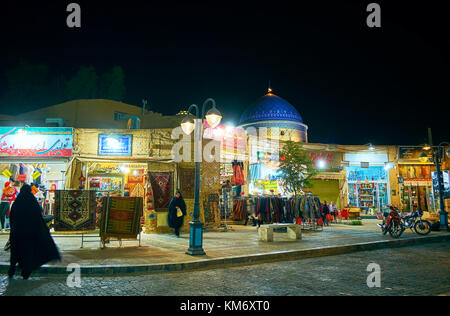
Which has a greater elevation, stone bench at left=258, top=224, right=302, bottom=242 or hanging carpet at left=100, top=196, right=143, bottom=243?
hanging carpet at left=100, top=196, right=143, bottom=243

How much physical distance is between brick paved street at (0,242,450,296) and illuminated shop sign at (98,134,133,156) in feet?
27.1

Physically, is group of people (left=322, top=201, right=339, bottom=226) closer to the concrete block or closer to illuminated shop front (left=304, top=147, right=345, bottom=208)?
illuminated shop front (left=304, top=147, right=345, bottom=208)

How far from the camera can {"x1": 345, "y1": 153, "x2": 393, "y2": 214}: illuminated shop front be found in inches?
949

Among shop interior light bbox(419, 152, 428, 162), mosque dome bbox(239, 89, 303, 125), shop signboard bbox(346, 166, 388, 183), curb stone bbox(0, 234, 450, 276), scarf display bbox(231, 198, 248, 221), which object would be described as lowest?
curb stone bbox(0, 234, 450, 276)

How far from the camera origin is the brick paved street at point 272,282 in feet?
16.9

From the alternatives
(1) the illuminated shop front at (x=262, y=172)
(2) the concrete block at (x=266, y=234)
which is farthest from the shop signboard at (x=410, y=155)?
(2) the concrete block at (x=266, y=234)

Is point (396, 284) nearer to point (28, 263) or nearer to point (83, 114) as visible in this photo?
point (28, 263)

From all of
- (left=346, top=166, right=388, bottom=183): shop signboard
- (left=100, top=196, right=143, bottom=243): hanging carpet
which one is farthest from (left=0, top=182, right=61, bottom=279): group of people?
(left=346, top=166, right=388, bottom=183): shop signboard

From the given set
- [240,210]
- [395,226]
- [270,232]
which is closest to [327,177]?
[240,210]

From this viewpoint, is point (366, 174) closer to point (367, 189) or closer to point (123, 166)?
→ point (367, 189)

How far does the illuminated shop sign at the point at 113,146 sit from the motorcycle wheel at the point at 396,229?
11179 mm

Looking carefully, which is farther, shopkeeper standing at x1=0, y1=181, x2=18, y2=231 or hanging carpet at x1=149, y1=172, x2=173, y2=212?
hanging carpet at x1=149, y1=172, x2=173, y2=212

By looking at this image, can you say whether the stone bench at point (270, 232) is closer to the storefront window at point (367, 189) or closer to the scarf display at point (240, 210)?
the scarf display at point (240, 210)

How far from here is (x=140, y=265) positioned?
22.1 ft
